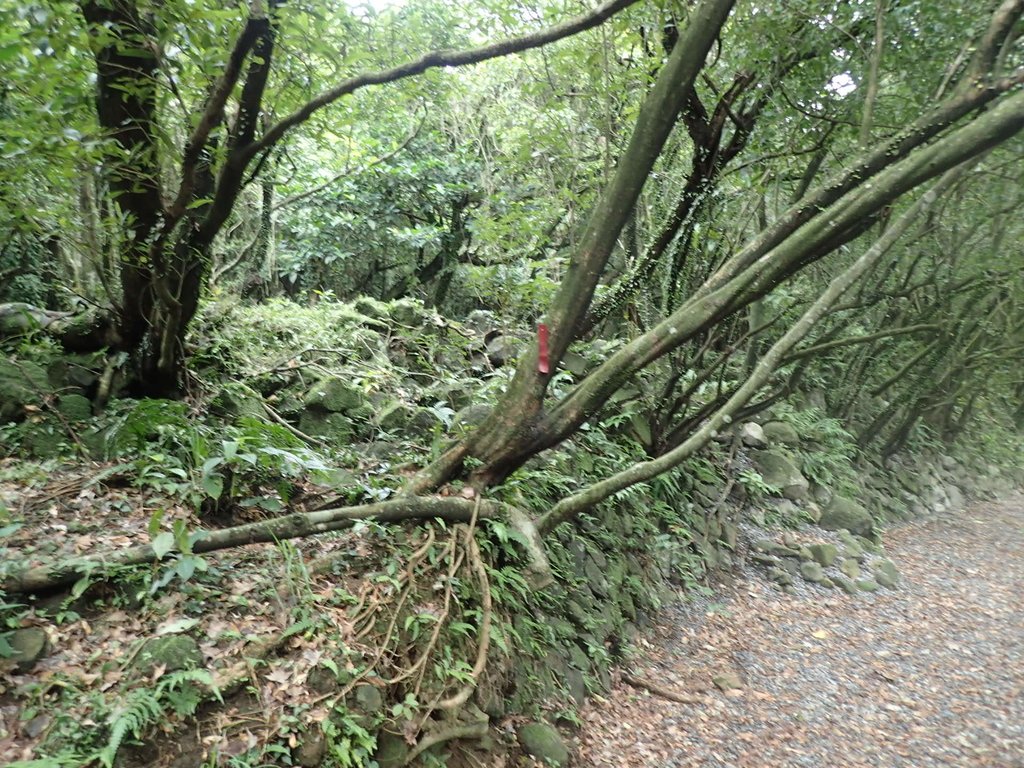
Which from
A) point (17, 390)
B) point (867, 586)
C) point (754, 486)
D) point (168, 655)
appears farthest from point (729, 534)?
point (17, 390)

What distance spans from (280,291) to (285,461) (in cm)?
654

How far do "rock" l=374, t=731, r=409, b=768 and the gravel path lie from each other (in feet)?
5.48

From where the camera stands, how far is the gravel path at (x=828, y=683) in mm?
4648

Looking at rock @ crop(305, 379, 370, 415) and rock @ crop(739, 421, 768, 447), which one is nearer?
rock @ crop(305, 379, 370, 415)

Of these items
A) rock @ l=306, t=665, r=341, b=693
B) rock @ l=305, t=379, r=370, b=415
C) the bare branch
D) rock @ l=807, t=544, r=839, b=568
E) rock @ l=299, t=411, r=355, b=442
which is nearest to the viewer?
rock @ l=306, t=665, r=341, b=693

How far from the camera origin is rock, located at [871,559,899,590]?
797 cm

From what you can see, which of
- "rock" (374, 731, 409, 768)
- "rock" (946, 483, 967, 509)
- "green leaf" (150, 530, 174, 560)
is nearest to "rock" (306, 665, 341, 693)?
"rock" (374, 731, 409, 768)

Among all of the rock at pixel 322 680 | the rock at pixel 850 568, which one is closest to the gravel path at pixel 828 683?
the rock at pixel 850 568

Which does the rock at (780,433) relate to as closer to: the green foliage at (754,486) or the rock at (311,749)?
the green foliage at (754,486)

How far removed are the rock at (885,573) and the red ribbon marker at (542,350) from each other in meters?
6.35

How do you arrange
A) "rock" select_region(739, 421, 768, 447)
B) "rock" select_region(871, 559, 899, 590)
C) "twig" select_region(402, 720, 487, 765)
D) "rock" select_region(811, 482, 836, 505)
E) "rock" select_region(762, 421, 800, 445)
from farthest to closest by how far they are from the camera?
1. "rock" select_region(762, 421, 800, 445)
2. "rock" select_region(811, 482, 836, 505)
3. "rock" select_region(739, 421, 768, 447)
4. "rock" select_region(871, 559, 899, 590)
5. "twig" select_region(402, 720, 487, 765)

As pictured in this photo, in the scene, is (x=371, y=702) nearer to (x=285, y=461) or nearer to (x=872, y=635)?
(x=285, y=461)

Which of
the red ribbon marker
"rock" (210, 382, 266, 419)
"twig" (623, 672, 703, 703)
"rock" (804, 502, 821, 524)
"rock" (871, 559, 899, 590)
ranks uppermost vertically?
the red ribbon marker

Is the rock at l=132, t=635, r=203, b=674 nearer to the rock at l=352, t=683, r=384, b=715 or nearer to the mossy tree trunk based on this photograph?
the rock at l=352, t=683, r=384, b=715
